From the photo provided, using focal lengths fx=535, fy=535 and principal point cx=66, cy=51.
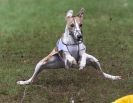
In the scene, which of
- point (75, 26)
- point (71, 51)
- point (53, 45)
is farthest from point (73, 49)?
point (53, 45)

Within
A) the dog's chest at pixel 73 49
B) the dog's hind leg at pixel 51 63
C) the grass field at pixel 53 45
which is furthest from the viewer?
the dog's hind leg at pixel 51 63

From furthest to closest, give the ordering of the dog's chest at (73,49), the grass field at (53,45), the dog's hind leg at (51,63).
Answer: the dog's hind leg at (51,63), the dog's chest at (73,49), the grass field at (53,45)

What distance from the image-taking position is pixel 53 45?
1328cm

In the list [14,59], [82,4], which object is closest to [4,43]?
[14,59]

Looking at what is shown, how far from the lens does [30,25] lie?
1554 centimetres

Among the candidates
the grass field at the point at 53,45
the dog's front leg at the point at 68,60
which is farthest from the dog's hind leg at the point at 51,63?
the grass field at the point at 53,45

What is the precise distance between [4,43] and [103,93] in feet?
16.5

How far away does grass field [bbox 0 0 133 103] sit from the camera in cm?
925

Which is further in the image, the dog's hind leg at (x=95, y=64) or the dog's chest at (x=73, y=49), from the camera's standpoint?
the dog's hind leg at (x=95, y=64)

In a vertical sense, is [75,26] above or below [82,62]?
above

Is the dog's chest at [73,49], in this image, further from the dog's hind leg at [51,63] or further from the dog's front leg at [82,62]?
the dog's hind leg at [51,63]

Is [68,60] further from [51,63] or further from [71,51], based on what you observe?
[51,63]

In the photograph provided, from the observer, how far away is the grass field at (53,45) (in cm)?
925

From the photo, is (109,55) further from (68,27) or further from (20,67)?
(68,27)
